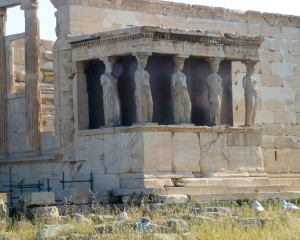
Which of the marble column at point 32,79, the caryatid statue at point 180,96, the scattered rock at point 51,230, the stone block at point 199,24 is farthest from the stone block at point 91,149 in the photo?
the scattered rock at point 51,230

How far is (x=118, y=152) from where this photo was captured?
22.5 meters

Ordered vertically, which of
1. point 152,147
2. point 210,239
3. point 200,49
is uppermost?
point 200,49

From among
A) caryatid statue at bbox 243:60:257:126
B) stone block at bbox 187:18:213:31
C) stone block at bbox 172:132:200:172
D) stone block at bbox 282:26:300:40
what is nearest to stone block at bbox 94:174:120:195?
stone block at bbox 172:132:200:172

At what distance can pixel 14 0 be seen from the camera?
25438 mm

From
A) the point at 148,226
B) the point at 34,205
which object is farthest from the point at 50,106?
the point at 148,226

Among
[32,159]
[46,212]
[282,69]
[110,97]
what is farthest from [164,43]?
[282,69]

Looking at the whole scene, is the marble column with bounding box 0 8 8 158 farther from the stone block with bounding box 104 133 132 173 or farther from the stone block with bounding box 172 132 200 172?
the stone block with bounding box 172 132 200 172

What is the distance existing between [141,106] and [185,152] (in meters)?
1.33

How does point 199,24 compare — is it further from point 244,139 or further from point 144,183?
point 144,183

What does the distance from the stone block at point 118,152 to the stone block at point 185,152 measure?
0.94 m

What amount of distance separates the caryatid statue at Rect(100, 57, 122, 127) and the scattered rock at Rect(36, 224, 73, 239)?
5090 millimetres

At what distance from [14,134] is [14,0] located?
10.0ft

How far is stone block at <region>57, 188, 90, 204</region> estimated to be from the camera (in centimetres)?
2153

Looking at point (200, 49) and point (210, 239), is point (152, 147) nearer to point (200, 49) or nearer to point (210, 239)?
point (200, 49)
